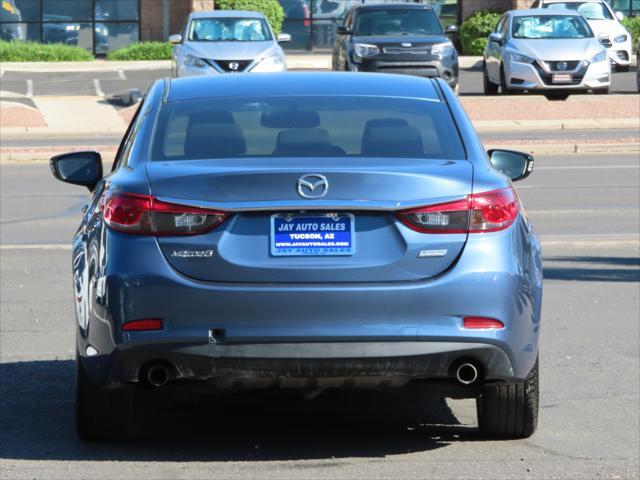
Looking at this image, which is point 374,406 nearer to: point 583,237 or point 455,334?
point 455,334

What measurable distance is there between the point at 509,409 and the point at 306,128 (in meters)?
1.48

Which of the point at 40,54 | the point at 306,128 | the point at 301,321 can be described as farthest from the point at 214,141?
the point at 40,54

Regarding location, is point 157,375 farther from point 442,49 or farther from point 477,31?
point 477,31

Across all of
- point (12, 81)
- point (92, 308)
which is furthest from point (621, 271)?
point (12, 81)

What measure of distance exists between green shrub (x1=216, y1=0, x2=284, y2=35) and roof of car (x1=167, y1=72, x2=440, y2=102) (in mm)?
38100

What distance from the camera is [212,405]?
718cm

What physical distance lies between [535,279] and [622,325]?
327 cm

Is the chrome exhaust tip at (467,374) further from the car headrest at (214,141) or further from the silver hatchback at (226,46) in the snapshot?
the silver hatchback at (226,46)

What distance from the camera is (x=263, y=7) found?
148ft

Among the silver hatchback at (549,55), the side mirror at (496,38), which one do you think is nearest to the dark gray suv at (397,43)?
the side mirror at (496,38)

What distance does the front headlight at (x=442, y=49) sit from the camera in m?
28.5

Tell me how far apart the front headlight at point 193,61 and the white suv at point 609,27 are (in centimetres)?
1158

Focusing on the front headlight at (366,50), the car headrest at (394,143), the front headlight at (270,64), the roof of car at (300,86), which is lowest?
the front headlight at (270,64)

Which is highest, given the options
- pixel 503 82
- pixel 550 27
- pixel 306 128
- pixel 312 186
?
pixel 306 128
